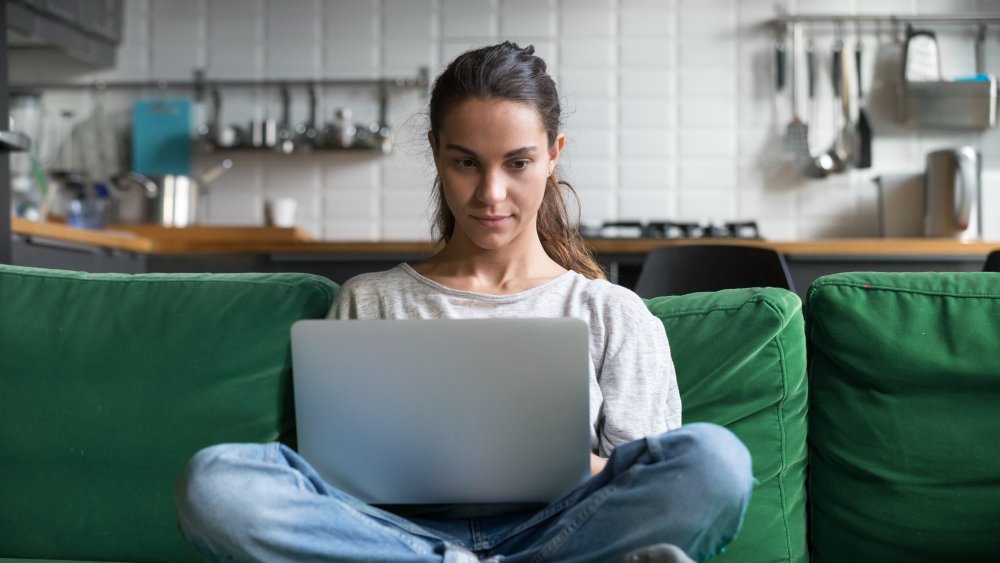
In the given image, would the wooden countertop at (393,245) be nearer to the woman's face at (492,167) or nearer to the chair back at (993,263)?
the chair back at (993,263)

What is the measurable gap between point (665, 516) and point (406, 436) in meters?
0.30

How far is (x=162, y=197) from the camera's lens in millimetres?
4227

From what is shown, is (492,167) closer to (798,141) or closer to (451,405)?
(451,405)

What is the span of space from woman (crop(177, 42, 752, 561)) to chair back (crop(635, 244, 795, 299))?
597 millimetres

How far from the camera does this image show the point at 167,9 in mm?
4469

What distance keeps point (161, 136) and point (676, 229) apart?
2.13 m

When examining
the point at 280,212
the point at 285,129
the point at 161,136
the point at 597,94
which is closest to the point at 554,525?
the point at 280,212

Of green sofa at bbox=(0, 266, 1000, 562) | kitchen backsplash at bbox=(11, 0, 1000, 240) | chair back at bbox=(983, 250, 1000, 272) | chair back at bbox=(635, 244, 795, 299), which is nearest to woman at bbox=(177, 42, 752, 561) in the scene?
green sofa at bbox=(0, 266, 1000, 562)

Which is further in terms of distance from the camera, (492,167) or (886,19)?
(886,19)

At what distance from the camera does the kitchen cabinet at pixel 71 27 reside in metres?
3.89

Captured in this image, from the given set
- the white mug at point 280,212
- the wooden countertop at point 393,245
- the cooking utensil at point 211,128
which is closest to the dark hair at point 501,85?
the wooden countertop at point 393,245

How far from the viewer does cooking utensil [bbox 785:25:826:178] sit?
168 inches

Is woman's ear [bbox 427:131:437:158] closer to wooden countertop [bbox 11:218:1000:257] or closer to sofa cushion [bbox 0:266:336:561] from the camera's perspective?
sofa cushion [bbox 0:266:336:561]

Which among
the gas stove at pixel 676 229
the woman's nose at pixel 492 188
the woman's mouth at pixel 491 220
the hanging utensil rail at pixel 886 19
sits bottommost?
the woman's mouth at pixel 491 220
